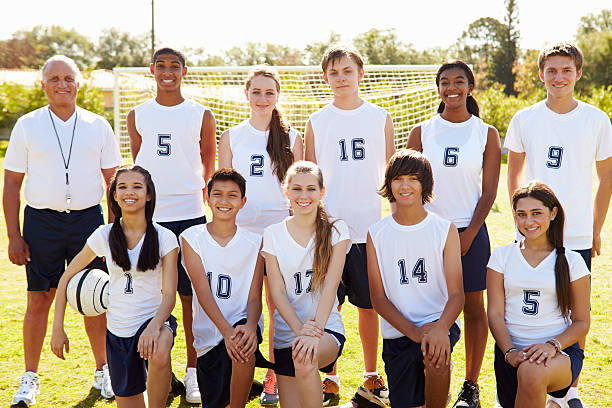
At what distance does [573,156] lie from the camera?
3.69m

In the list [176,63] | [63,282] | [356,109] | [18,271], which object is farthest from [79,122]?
[18,271]

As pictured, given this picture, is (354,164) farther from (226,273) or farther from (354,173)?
(226,273)

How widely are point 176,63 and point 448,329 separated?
2.42m

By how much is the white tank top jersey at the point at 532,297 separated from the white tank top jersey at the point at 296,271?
0.91 m

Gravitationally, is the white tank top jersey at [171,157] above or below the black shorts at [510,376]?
above

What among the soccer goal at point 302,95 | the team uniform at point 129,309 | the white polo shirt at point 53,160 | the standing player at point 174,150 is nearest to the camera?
the team uniform at point 129,309

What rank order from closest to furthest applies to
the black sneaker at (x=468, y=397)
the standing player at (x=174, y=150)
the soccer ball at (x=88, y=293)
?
the soccer ball at (x=88, y=293) < the black sneaker at (x=468, y=397) < the standing player at (x=174, y=150)

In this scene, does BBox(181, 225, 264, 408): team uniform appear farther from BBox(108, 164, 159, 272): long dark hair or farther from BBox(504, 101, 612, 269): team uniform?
BBox(504, 101, 612, 269): team uniform

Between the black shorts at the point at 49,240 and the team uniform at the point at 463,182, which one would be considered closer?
the team uniform at the point at 463,182

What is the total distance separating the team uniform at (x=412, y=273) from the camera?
340 cm

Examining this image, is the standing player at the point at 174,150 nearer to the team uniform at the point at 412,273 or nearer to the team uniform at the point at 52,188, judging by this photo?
the team uniform at the point at 52,188

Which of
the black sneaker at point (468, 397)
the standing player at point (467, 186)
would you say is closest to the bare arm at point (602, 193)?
the standing player at point (467, 186)

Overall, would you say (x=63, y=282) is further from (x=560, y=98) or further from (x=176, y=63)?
(x=560, y=98)

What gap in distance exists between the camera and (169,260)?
3.46 meters
